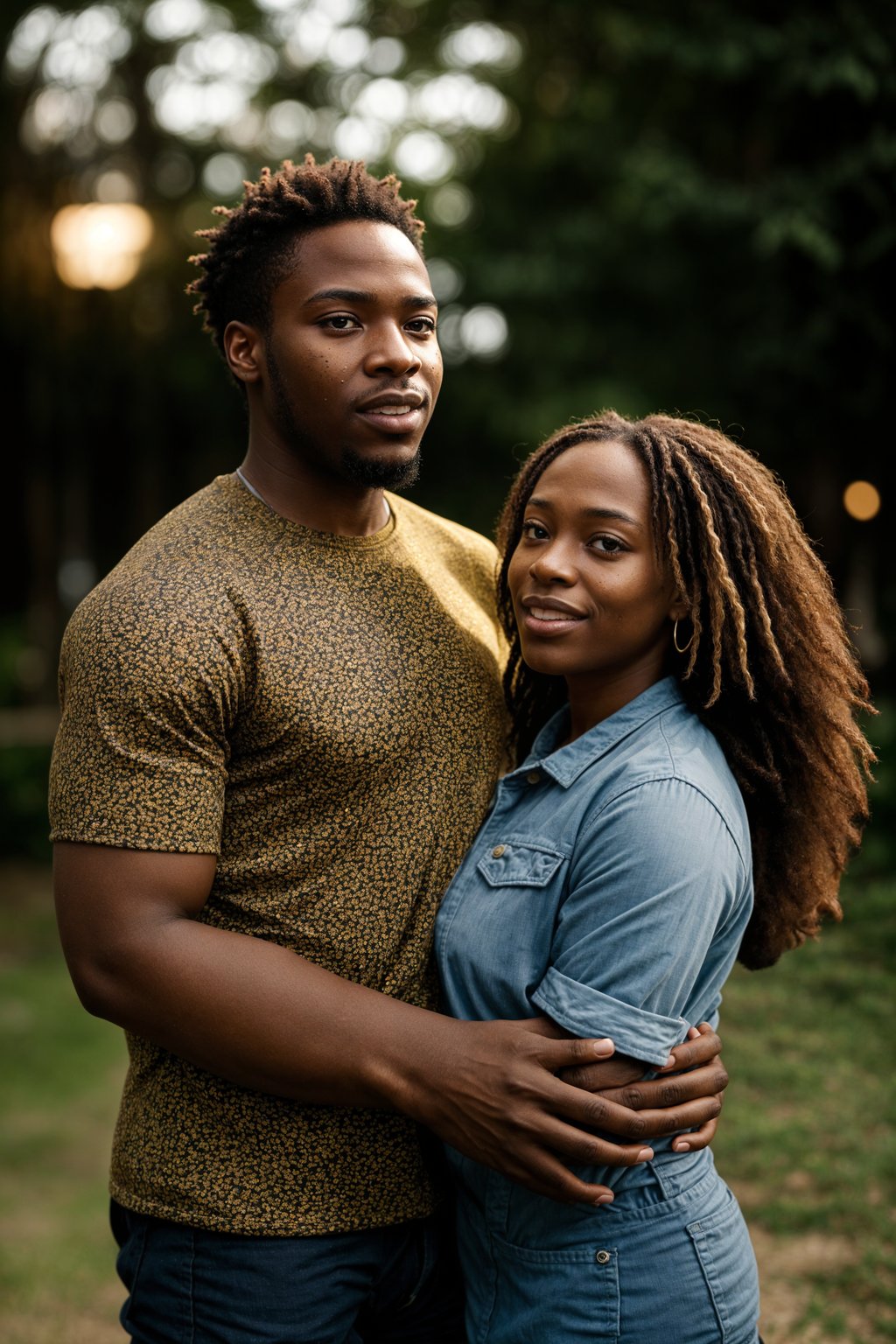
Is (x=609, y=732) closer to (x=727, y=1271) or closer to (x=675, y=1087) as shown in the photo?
(x=675, y=1087)

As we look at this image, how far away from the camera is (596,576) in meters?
2.27

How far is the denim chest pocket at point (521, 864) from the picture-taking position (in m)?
2.21

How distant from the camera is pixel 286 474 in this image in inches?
99.0

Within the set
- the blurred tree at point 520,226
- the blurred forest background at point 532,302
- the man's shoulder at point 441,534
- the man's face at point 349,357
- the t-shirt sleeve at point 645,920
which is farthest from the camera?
the blurred tree at point 520,226

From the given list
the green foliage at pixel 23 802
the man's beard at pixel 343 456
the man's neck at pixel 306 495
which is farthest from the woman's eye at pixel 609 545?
the green foliage at pixel 23 802

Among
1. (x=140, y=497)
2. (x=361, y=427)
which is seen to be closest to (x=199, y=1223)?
(x=361, y=427)

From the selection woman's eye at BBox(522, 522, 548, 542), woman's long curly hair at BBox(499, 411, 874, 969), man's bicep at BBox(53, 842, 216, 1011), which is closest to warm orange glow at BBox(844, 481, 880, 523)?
woman's long curly hair at BBox(499, 411, 874, 969)

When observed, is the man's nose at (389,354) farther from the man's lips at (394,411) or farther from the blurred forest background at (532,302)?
the blurred forest background at (532,302)

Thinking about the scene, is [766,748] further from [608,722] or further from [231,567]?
[231,567]

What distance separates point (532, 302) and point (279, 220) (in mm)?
7543

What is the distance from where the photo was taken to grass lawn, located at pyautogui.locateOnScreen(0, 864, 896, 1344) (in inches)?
154

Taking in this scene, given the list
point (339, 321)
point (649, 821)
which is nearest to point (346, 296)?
point (339, 321)

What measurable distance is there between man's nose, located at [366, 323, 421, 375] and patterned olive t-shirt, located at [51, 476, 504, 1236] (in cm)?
35

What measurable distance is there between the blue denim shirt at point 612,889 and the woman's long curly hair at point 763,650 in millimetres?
103
